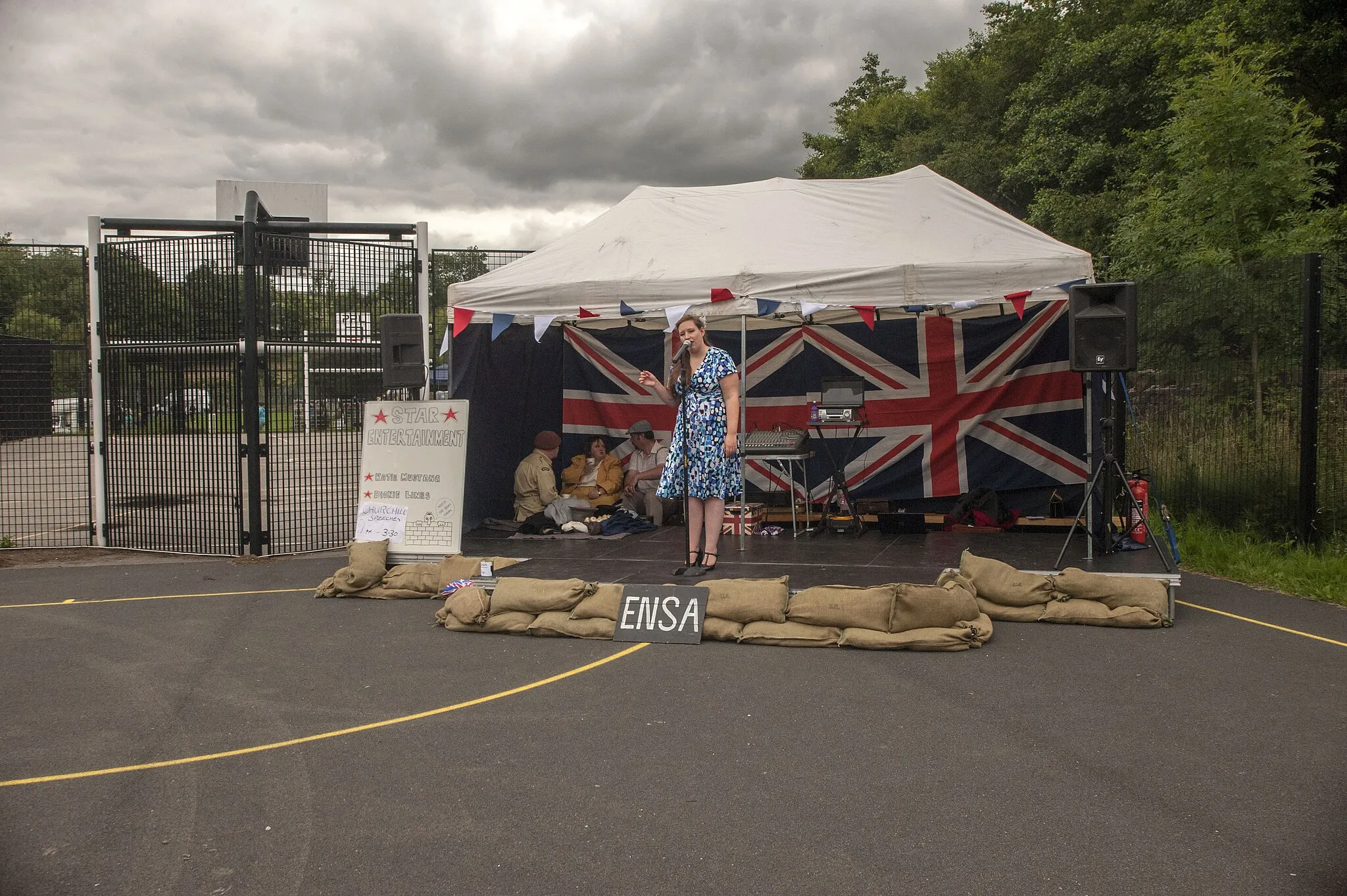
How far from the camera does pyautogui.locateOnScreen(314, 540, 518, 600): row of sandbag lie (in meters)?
7.59

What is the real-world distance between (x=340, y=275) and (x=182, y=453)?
7.37ft

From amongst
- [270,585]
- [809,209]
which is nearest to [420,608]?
[270,585]

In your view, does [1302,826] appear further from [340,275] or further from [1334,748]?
[340,275]

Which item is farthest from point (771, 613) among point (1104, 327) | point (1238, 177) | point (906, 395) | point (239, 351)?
point (1238, 177)

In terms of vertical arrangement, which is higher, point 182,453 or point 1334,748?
point 182,453

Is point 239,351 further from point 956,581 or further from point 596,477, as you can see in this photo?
point 956,581

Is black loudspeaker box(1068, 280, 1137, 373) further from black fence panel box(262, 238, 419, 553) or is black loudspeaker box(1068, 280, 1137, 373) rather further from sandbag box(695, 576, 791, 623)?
black fence panel box(262, 238, 419, 553)

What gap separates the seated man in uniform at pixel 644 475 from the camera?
418 inches

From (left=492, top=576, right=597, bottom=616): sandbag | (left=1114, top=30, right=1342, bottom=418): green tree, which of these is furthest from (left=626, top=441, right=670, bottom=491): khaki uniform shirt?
(left=1114, top=30, right=1342, bottom=418): green tree

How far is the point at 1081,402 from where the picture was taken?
9.95m

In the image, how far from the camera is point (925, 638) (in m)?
5.82

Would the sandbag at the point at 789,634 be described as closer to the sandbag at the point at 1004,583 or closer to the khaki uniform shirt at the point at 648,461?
the sandbag at the point at 1004,583

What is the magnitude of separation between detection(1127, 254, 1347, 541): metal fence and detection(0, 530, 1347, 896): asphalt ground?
2.33 metres

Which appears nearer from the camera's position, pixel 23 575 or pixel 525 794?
pixel 525 794
